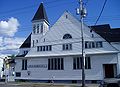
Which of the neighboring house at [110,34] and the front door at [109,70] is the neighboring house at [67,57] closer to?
the front door at [109,70]

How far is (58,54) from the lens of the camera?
1547 inches

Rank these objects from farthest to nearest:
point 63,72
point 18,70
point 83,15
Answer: point 18,70, point 63,72, point 83,15

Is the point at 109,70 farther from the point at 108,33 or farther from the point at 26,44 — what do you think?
the point at 26,44

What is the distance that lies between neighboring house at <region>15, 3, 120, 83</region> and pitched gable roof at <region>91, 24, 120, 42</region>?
2165 mm

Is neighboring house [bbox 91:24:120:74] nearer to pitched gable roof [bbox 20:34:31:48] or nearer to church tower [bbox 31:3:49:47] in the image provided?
church tower [bbox 31:3:49:47]


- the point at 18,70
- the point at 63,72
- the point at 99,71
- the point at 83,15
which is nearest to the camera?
the point at 83,15

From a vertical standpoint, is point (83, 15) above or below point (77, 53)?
above

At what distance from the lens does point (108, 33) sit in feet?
135

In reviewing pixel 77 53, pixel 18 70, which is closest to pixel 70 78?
pixel 77 53

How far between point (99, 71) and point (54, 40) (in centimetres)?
1013

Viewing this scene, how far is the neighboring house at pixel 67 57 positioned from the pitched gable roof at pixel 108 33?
217 cm

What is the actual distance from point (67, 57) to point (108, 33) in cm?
920

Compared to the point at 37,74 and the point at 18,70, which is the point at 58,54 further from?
the point at 18,70

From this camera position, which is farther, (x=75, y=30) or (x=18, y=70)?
(x=18, y=70)
